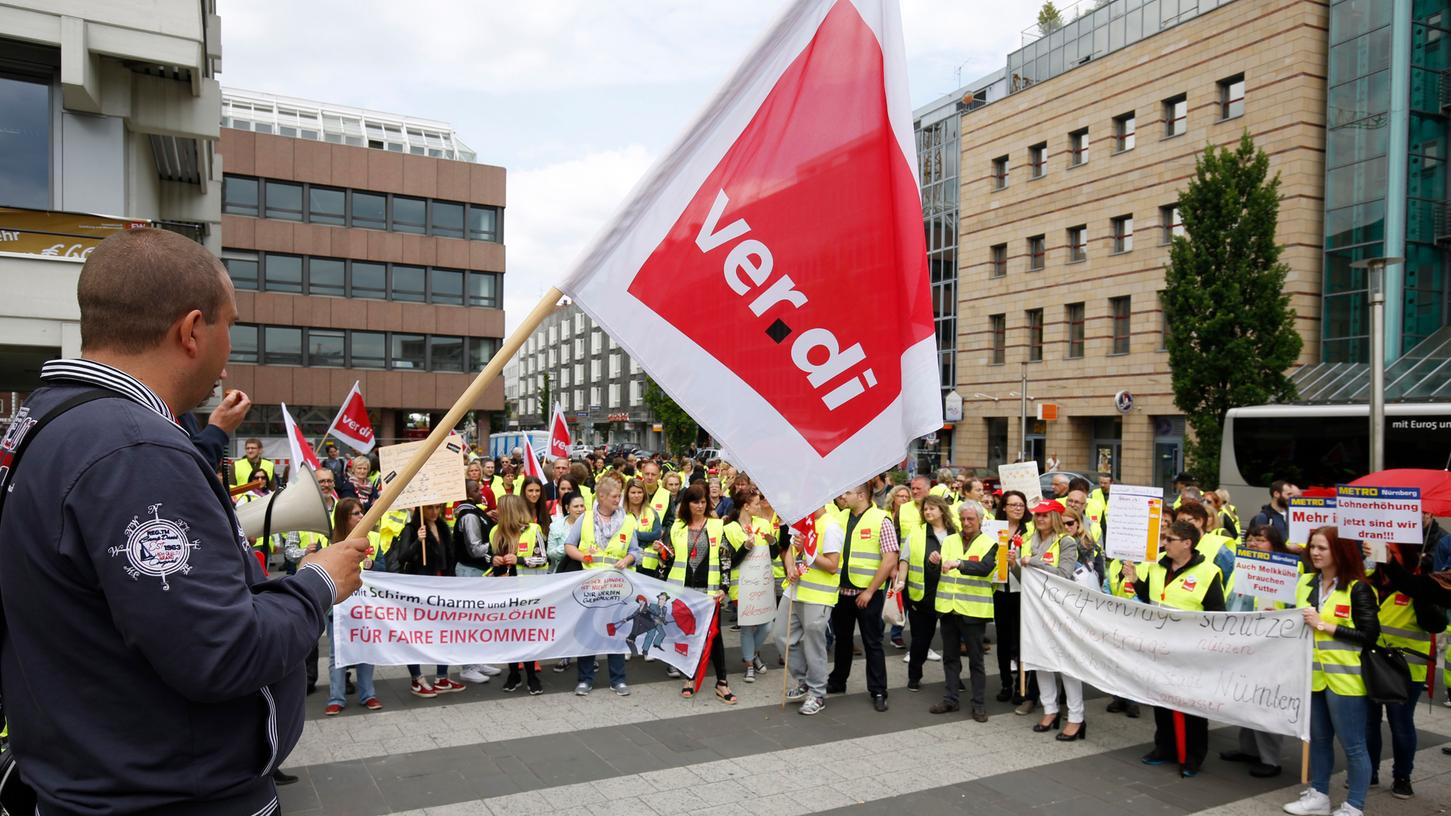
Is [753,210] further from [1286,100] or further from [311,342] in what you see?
[311,342]

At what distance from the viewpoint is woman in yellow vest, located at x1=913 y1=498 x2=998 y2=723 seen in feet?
28.0

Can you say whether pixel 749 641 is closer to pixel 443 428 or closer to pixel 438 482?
pixel 438 482

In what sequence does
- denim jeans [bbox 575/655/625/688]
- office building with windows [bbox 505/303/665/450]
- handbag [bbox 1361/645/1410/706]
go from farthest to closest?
office building with windows [bbox 505/303/665/450], denim jeans [bbox 575/655/625/688], handbag [bbox 1361/645/1410/706]

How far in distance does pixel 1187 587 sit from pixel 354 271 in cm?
4331

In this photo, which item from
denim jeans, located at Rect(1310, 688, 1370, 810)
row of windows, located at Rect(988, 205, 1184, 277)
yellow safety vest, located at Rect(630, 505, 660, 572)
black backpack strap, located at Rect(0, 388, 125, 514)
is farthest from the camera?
row of windows, located at Rect(988, 205, 1184, 277)

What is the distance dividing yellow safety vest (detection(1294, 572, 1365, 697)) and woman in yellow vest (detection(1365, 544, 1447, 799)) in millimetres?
345

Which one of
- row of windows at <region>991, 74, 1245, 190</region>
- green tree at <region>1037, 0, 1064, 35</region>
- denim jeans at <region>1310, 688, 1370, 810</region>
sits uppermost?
green tree at <region>1037, 0, 1064, 35</region>

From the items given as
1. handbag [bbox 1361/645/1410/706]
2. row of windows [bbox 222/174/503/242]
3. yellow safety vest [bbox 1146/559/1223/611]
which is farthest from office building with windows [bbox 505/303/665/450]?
handbag [bbox 1361/645/1410/706]

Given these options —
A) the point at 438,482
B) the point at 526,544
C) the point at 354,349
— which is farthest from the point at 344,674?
the point at 354,349

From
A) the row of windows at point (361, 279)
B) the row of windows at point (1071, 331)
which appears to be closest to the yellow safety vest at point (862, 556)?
the row of windows at point (1071, 331)

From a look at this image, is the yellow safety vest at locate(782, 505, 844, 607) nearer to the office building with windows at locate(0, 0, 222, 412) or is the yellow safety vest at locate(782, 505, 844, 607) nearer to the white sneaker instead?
the white sneaker

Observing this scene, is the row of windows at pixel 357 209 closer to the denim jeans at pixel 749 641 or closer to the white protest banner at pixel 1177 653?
the denim jeans at pixel 749 641

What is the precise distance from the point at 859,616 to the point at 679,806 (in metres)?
3.26

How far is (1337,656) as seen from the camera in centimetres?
625
